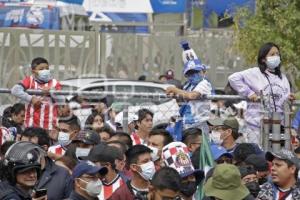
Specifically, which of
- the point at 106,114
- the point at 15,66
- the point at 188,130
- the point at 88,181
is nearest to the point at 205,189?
the point at 88,181

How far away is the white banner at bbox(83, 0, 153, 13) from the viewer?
35219 millimetres

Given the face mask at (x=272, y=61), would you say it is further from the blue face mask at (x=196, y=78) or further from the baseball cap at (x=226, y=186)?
the baseball cap at (x=226, y=186)

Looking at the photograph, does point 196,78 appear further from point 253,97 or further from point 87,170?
point 87,170

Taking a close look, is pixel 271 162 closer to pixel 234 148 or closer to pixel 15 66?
pixel 234 148

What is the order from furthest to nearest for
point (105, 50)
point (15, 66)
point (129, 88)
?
point (105, 50) < point (15, 66) < point (129, 88)

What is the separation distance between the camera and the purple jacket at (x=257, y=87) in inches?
541

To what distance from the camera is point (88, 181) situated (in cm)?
1066

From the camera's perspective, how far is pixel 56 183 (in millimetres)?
11883

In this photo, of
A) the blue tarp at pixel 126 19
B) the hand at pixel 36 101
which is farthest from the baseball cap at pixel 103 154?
the blue tarp at pixel 126 19

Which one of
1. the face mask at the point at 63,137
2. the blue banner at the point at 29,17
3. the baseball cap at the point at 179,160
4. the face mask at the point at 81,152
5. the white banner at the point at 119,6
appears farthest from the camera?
the white banner at the point at 119,6

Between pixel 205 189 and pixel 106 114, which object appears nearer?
pixel 205 189

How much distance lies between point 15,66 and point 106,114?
11945 mm

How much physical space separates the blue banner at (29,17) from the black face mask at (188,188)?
71.5 feet

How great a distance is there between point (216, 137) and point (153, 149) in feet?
3.66
